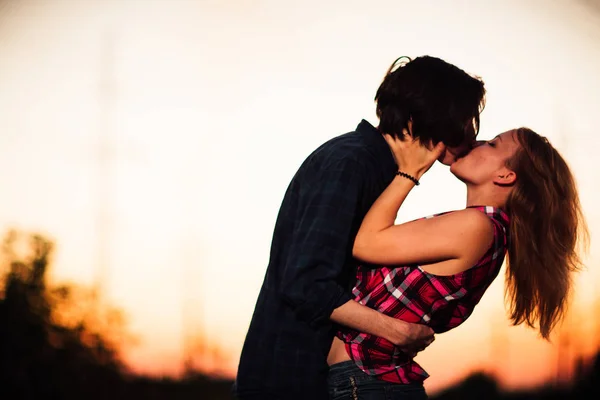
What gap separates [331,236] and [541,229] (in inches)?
39.5

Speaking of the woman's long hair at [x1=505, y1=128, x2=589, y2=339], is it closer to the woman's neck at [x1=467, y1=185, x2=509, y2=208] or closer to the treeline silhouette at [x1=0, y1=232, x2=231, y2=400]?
the woman's neck at [x1=467, y1=185, x2=509, y2=208]

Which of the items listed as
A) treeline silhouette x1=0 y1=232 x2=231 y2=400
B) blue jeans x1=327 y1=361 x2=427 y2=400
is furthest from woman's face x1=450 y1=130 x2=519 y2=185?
treeline silhouette x1=0 y1=232 x2=231 y2=400

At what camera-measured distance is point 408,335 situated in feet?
9.13

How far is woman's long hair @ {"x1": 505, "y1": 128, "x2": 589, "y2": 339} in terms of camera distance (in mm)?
3237

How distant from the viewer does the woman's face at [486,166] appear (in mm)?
3242

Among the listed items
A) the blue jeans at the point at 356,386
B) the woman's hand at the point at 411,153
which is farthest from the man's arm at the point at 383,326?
the woman's hand at the point at 411,153

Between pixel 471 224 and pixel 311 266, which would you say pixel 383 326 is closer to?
pixel 311 266

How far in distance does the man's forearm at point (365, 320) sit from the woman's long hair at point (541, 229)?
2.36 ft

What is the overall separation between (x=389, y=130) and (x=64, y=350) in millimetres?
34182

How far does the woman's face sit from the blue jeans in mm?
853

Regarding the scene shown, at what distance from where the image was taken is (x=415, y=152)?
2.95 meters

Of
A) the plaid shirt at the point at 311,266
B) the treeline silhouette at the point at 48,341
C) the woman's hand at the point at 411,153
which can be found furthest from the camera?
the treeline silhouette at the point at 48,341

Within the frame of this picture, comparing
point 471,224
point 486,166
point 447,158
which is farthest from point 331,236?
point 486,166

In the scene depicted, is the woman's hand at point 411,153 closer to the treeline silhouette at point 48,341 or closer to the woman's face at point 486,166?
the woman's face at point 486,166
